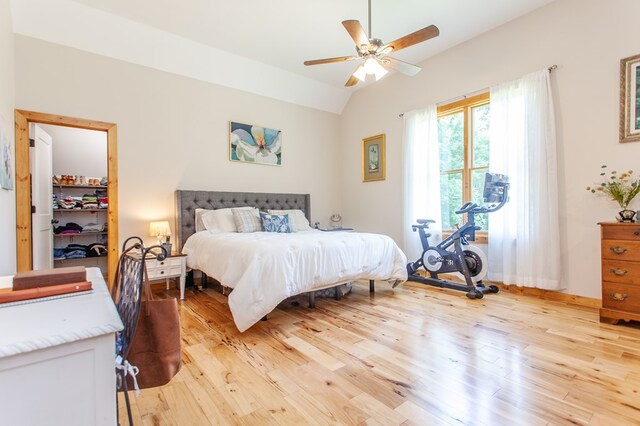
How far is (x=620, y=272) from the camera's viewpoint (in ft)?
8.68

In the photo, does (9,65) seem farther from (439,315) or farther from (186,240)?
(439,315)

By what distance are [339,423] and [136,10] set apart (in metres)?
4.19

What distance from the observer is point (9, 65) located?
9.67ft

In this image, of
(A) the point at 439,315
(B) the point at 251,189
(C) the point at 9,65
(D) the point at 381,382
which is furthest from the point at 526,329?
(C) the point at 9,65

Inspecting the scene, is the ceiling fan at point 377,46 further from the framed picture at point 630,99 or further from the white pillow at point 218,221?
the white pillow at point 218,221

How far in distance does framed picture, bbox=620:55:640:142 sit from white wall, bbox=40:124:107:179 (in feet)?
22.0

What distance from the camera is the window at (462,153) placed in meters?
4.05

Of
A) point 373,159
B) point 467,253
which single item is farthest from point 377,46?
point 373,159

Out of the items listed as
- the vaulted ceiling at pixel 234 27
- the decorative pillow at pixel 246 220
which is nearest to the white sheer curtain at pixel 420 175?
the vaulted ceiling at pixel 234 27

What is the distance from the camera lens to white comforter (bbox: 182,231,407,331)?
2562 millimetres

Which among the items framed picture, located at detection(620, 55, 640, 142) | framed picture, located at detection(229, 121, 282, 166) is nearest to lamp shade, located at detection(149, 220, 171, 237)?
framed picture, located at detection(229, 121, 282, 166)

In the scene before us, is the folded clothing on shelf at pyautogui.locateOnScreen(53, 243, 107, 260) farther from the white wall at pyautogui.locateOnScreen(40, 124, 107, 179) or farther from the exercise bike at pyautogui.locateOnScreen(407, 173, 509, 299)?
the exercise bike at pyautogui.locateOnScreen(407, 173, 509, 299)

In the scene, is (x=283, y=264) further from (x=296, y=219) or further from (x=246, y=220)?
(x=296, y=219)

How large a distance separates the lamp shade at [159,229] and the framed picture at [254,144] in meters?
1.39
